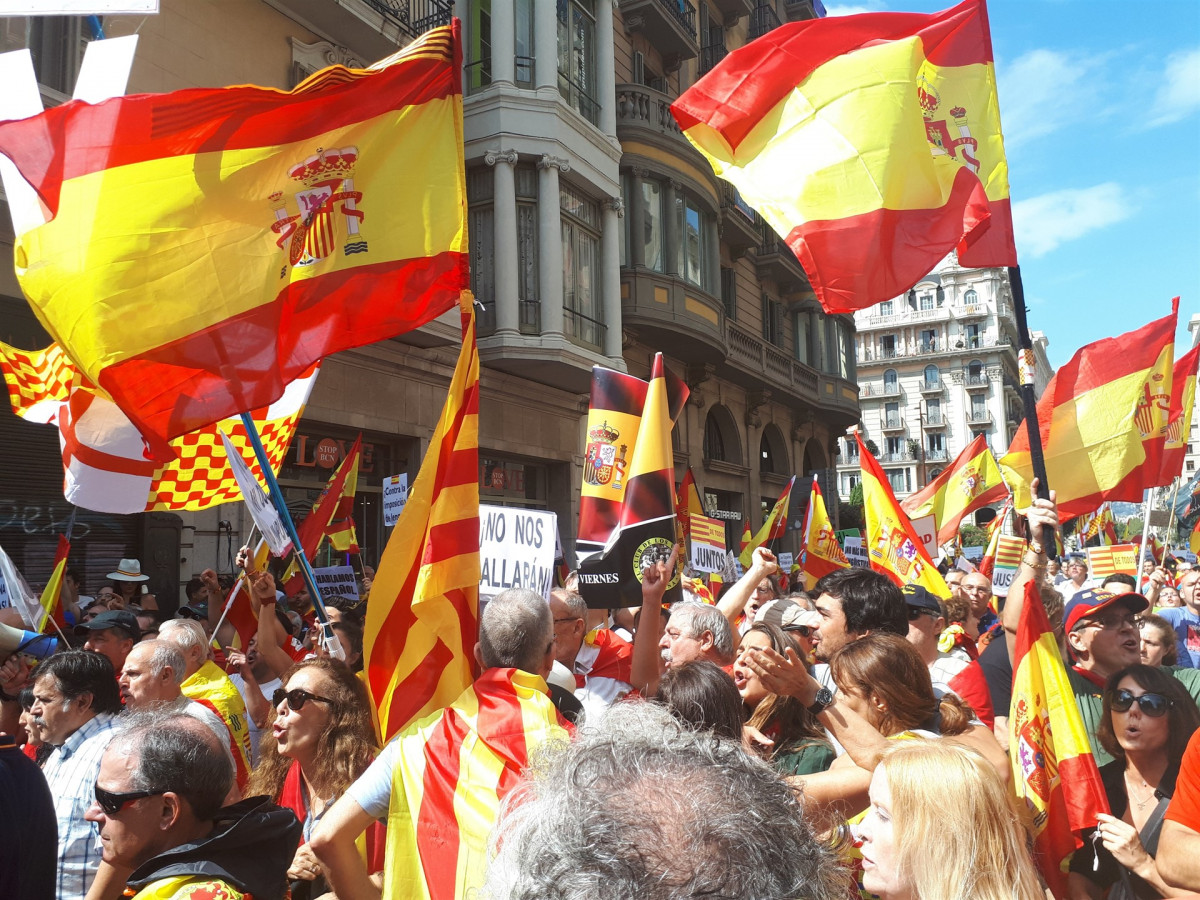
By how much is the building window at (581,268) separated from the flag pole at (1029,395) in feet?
38.6

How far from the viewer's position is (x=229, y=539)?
11031 millimetres

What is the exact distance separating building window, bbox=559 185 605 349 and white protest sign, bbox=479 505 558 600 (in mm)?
10869

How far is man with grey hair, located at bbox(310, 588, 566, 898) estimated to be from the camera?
242cm

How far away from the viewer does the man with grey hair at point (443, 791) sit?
2422mm

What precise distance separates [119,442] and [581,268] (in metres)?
11.7

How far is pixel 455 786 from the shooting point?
2498mm

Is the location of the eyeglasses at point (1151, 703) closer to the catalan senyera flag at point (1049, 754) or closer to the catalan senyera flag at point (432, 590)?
the catalan senyera flag at point (1049, 754)

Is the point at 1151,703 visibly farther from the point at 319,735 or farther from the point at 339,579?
the point at 339,579

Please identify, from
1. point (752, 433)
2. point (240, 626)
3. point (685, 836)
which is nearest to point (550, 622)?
point (685, 836)

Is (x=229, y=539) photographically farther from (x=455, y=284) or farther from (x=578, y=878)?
(x=578, y=878)

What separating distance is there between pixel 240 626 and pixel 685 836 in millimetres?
5654

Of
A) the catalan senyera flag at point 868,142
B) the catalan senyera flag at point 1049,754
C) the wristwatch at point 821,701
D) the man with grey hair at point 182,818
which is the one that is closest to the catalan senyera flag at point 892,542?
the catalan senyera flag at point 868,142

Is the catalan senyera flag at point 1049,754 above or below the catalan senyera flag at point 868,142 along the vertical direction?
below

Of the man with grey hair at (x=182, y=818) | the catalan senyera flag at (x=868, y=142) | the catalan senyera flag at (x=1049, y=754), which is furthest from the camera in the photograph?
the catalan senyera flag at (x=868, y=142)
